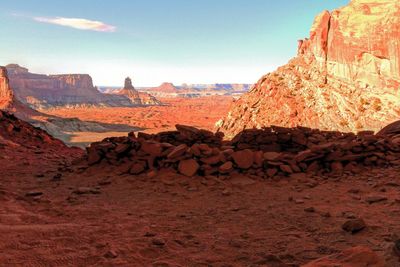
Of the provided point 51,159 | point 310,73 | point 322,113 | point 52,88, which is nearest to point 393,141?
point 51,159

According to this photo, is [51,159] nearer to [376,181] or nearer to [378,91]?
[376,181]

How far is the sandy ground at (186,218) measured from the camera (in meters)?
3.98

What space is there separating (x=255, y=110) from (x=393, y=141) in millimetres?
30317

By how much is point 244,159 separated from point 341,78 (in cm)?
2845

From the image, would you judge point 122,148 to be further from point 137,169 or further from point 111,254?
point 111,254

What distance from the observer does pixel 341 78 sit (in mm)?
33156

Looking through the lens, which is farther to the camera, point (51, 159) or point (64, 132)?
point (64, 132)

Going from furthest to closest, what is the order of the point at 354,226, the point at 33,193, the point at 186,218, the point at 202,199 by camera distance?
the point at 33,193 → the point at 202,199 → the point at 186,218 → the point at 354,226

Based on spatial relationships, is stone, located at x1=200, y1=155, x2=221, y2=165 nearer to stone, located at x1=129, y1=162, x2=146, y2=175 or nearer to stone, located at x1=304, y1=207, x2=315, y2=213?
stone, located at x1=129, y1=162, x2=146, y2=175

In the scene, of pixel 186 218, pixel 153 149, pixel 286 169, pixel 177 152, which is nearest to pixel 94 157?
pixel 153 149

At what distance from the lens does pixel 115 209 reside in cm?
621

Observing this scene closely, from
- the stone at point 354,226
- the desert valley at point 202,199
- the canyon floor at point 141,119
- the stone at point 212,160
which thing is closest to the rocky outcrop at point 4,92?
the canyon floor at point 141,119

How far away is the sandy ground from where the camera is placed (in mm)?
3984

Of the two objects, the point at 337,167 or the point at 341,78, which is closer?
the point at 337,167
